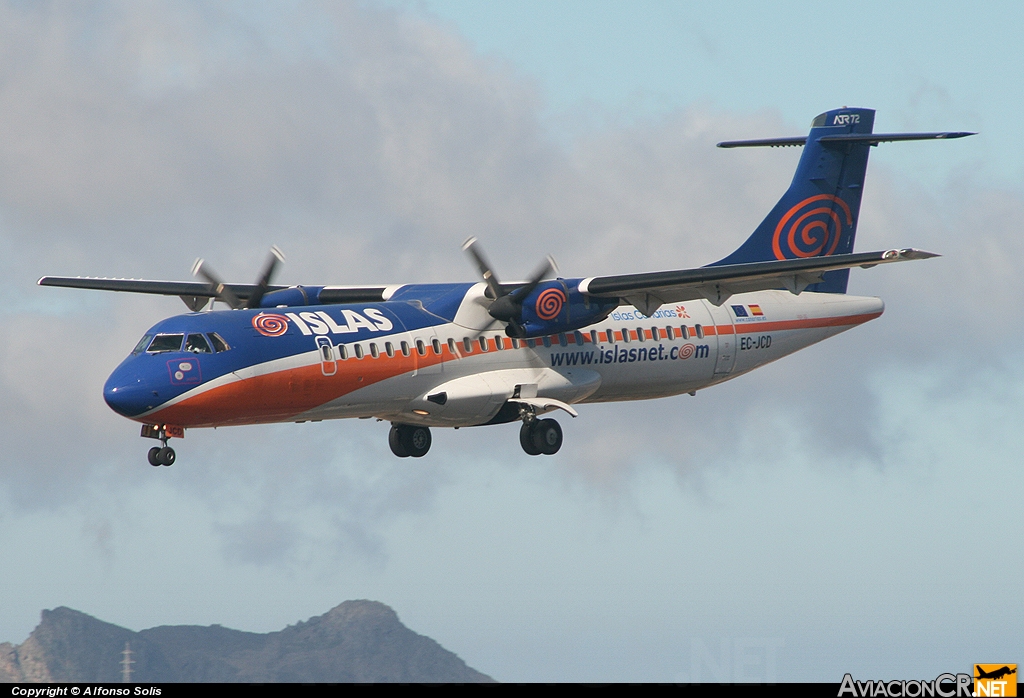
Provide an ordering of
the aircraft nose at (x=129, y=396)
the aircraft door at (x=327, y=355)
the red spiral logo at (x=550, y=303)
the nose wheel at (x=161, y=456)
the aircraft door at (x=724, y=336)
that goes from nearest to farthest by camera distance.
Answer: the aircraft nose at (x=129, y=396)
the nose wheel at (x=161, y=456)
the aircraft door at (x=327, y=355)
the red spiral logo at (x=550, y=303)
the aircraft door at (x=724, y=336)

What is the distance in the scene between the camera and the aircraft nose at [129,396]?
922 inches

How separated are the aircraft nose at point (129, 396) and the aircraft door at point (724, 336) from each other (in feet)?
45.0

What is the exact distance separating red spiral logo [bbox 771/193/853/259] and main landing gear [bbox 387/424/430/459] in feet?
33.5

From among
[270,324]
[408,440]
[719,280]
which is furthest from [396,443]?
[719,280]

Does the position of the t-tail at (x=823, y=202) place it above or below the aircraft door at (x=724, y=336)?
above

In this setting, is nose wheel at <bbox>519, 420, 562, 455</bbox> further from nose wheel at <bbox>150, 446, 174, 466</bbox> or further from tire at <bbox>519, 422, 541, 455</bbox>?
nose wheel at <bbox>150, 446, 174, 466</bbox>

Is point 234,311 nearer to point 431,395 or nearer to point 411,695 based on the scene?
point 431,395

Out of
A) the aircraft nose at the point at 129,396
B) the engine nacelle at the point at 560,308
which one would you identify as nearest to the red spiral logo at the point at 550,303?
the engine nacelle at the point at 560,308

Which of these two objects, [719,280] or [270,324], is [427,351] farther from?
[719,280]

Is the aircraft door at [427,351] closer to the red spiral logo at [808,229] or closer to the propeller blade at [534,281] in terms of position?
the propeller blade at [534,281]

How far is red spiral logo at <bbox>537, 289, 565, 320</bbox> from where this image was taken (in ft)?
91.1

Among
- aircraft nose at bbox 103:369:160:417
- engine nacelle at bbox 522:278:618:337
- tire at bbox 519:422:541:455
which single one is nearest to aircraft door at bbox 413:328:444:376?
engine nacelle at bbox 522:278:618:337

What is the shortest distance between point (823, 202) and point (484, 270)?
10258mm

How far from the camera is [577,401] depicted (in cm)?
2973
